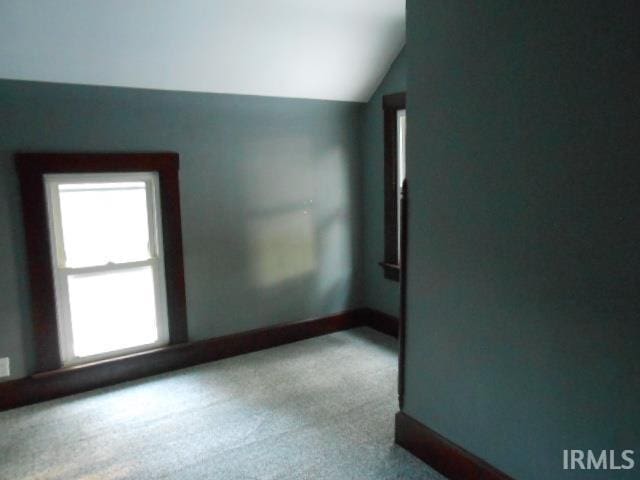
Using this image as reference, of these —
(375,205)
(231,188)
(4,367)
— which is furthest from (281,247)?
(4,367)

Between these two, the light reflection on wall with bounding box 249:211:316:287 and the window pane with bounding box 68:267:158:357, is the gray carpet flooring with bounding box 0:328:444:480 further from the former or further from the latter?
the light reflection on wall with bounding box 249:211:316:287

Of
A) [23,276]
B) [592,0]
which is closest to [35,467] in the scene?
[23,276]

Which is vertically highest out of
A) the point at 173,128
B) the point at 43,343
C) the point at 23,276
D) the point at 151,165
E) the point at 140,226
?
the point at 173,128

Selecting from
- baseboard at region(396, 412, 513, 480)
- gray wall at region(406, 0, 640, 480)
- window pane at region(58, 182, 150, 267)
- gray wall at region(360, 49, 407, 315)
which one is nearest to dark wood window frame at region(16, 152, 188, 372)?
window pane at region(58, 182, 150, 267)

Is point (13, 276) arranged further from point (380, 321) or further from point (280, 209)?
point (380, 321)

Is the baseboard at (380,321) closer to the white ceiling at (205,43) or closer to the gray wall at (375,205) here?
the gray wall at (375,205)

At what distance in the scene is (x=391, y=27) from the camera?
354 cm

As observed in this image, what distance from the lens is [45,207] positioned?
3.03 m

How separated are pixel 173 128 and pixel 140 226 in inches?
26.8

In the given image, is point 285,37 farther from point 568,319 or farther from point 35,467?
point 35,467

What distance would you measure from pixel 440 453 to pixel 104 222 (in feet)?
7.87

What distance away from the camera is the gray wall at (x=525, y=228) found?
1651 mm

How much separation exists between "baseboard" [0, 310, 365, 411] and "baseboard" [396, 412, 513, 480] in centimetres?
158

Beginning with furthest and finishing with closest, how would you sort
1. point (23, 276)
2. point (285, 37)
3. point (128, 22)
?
point (285, 37)
point (23, 276)
point (128, 22)
